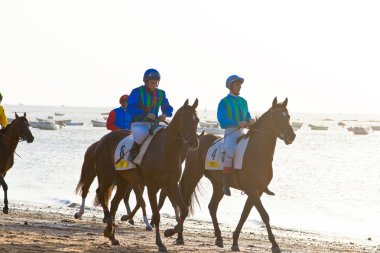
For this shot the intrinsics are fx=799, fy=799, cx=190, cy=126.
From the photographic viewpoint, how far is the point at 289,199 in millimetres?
34469

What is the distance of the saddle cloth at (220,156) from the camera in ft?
48.0

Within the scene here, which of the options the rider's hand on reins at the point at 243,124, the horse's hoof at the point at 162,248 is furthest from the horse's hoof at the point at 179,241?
the rider's hand on reins at the point at 243,124

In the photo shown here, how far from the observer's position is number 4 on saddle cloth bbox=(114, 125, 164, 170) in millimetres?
13672

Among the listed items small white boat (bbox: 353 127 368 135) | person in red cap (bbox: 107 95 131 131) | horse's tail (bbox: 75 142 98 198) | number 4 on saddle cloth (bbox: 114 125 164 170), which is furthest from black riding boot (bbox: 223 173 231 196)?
small white boat (bbox: 353 127 368 135)

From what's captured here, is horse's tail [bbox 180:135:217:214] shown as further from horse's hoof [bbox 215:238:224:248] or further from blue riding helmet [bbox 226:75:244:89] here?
horse's hoof [bbox 215:238:224:248]

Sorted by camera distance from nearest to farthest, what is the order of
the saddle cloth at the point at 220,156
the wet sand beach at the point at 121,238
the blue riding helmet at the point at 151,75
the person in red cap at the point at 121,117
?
the wet sand beach at the point at 121,238, the blue riding helmet at the point at 151,75, the saddle cloth at the point at 220,156, the person in red cap at the point at 121,117

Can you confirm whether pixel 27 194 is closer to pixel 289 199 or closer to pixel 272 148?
pixel 289 199

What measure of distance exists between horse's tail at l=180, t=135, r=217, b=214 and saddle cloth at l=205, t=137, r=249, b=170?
0.28 meters

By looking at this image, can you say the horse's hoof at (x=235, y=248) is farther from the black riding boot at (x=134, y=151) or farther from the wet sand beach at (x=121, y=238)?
the black riding boot at (x=134, y=151)

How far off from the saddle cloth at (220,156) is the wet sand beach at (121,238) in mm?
1490

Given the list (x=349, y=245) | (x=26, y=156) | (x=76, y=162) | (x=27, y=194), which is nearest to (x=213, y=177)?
(x=349, y=245)

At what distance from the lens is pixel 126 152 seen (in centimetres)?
1404

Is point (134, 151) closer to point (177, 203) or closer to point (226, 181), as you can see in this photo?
point (177, 203)

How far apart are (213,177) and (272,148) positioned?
1967 millimetres
